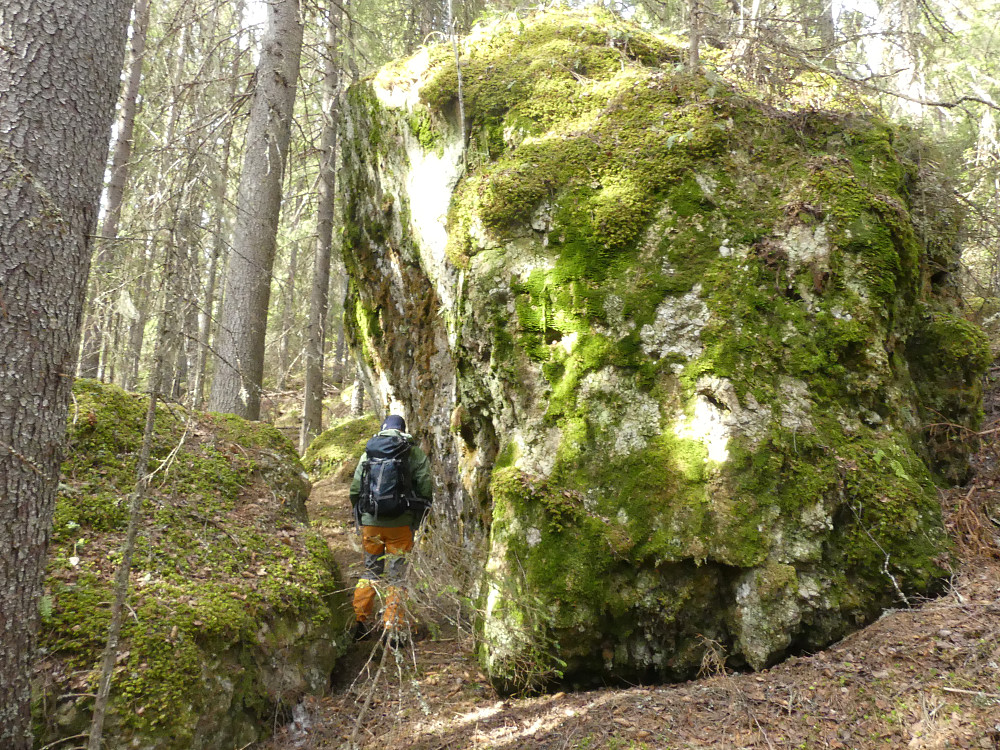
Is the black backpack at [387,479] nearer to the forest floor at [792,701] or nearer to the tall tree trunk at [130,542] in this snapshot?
the forest floor at [792,701]

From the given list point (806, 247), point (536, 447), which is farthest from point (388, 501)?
point (806, 247)

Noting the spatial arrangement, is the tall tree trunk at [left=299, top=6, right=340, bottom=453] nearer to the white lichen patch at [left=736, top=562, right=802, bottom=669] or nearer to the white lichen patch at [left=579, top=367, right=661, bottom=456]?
the white lichen patch at [left=579, top=367, right=661, bottom=456]

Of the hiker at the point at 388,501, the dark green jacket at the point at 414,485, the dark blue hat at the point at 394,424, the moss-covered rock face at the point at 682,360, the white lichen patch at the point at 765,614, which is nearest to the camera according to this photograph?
the white lichen patch at the point at 765,614

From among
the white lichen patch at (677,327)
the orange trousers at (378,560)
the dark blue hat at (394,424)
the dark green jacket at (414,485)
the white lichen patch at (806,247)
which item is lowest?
the orange trousers at (378,560)

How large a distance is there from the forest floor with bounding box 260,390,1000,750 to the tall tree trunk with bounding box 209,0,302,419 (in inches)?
190

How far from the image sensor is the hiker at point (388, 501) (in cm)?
546

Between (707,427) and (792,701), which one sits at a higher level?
(707,427)

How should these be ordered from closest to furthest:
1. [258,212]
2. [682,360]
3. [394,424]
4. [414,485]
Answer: [682,360], [414,485], [394,424], [258,212]

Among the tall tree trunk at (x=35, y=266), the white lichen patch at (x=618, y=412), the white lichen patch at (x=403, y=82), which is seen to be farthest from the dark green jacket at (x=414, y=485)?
the white lichen patch at (x=403, y=82)

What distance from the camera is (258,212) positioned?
8234 millimetres

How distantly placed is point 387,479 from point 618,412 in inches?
93.4

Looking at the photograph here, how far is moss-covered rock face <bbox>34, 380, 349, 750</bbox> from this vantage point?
3.43 metres

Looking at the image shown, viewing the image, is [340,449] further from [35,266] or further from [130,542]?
[35,266]

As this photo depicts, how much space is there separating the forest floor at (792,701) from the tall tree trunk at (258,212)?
4822mm
